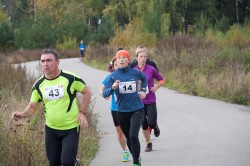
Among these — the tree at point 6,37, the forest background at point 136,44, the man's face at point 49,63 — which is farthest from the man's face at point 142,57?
the tree at point 6,37

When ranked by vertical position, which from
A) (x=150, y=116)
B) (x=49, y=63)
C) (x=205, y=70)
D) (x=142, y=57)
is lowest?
(x=205, y=70)

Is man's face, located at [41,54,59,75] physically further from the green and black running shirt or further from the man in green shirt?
the green and black running shirt

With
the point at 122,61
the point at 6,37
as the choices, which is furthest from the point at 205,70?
the point at 6,37

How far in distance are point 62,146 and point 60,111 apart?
1.39 ft

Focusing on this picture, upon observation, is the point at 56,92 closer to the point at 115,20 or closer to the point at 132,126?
the point at 132,126

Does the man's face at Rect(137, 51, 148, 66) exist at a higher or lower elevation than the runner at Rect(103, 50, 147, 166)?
higher

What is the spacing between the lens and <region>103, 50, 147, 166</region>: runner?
768 cm

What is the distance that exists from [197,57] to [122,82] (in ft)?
46.3

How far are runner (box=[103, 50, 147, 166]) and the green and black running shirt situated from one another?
1430 millimetres

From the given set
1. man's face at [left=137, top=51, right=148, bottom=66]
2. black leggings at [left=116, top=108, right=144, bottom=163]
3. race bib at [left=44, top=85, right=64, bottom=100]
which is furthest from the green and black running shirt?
man's face at [left=137, top=51, right=148, bottom=66]

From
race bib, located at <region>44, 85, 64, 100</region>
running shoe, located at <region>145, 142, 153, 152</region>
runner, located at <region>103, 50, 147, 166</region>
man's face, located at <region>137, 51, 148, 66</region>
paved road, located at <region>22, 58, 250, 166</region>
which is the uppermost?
man's face, located at <region>137, 51, 148, 66</region>

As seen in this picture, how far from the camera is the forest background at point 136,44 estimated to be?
9641mm

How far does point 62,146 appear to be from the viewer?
625cm

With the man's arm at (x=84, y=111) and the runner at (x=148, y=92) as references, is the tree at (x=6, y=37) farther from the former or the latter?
the man's arm at (x=84, y=111)
